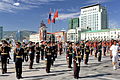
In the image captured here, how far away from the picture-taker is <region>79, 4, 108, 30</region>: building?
170125 millimetres

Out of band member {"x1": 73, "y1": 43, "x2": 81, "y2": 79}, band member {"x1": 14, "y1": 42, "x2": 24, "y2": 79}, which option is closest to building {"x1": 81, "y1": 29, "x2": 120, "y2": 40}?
band member {"x1": 73, "y1": 43, "x2": 81, "y2": 79}

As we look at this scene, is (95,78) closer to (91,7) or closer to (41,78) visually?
(41,78)

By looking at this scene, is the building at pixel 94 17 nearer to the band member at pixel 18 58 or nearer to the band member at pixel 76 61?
the band member at pixel 76 61

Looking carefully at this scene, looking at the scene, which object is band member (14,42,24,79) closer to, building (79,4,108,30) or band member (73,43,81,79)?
band member (73,43,81,79)

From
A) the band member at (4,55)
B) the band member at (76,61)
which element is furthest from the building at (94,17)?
the band member at (4,55)

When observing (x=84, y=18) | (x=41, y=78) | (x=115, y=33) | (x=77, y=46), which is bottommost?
(x=41, y=78)

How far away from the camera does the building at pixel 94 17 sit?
17012 cm

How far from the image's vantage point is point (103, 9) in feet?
569

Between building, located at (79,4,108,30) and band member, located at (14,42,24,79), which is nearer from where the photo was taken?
band member, located at (14,42,24,79)

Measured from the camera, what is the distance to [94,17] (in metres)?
175

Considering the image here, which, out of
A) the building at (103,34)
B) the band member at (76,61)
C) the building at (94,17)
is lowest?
the band member at (76,61)

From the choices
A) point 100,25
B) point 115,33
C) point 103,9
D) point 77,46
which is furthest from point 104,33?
point 77,46

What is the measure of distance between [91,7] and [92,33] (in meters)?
34.6

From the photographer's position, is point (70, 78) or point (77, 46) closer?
point (70, 78)
